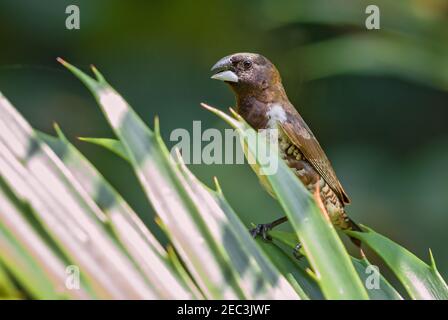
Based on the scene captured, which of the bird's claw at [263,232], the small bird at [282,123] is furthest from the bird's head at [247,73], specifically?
the bird's claw at [263,232]

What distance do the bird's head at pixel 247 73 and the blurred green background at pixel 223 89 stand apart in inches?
38.2

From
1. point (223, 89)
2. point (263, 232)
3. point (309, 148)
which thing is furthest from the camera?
point (223, 89)

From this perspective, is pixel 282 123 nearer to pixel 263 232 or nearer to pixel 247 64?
pixel 247 64

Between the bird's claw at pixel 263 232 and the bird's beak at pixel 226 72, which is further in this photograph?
the bird's beak at pixel 226 72

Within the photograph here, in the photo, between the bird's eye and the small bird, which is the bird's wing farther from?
the bird's eye

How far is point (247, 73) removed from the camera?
2.19 metres

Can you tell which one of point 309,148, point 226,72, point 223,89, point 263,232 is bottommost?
point 263,232

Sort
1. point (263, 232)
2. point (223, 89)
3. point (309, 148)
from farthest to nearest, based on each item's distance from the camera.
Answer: point (223, 89) → point (309, 148) → point (263, 232)

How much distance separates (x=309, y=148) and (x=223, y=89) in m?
1.43

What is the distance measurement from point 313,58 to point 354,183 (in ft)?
1.85

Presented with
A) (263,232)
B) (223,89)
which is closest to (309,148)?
(263,232)

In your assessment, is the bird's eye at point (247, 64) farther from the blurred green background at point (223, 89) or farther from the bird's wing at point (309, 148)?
the blurred green background at point (223, 89)

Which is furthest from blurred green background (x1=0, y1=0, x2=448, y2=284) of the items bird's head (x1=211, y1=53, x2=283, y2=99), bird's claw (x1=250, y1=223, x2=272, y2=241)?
bird's claw (x1=250, y1=223, x2=272, y2=241)

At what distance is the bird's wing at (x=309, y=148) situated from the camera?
2.12m
